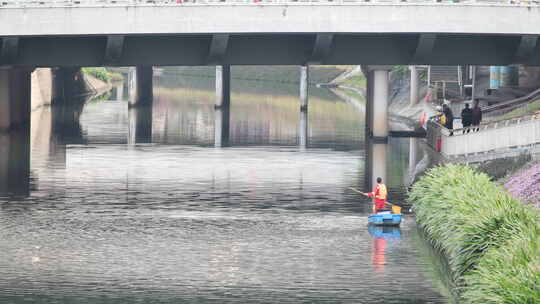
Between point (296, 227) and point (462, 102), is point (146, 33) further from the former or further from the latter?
point (462, 102)

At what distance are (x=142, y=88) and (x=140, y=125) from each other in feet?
81.6

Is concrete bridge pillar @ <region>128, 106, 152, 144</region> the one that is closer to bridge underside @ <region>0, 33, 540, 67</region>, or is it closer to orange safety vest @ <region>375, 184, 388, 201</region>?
bridge underside @ <region>0, 33, 540, 67</region>

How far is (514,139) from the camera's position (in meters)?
45.8

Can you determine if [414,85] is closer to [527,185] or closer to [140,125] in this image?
[140,125]

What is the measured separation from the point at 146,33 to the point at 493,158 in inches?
801

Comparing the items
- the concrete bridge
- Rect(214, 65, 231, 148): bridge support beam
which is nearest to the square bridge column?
the concrete bridge

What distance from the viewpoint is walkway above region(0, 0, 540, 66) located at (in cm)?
5978

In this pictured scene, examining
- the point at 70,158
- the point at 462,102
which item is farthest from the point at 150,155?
the point at 462,102

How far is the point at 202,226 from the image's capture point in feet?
127

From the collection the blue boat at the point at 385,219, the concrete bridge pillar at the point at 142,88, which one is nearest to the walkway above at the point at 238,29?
the blue boat at the point at 385,219

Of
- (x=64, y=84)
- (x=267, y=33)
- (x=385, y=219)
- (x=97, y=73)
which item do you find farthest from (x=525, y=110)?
(x=97, y=73)

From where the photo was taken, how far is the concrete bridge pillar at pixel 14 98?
230 ft

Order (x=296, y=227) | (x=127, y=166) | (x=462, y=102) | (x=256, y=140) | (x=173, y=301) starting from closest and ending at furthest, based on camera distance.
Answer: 1. (x=173, y=301)
2. (x=296, y=227)
3. (x=127, y=166)
4. (x=256, y=140)
5. (x=462, y=102)

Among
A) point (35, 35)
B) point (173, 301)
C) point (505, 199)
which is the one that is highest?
point (35, 35)
